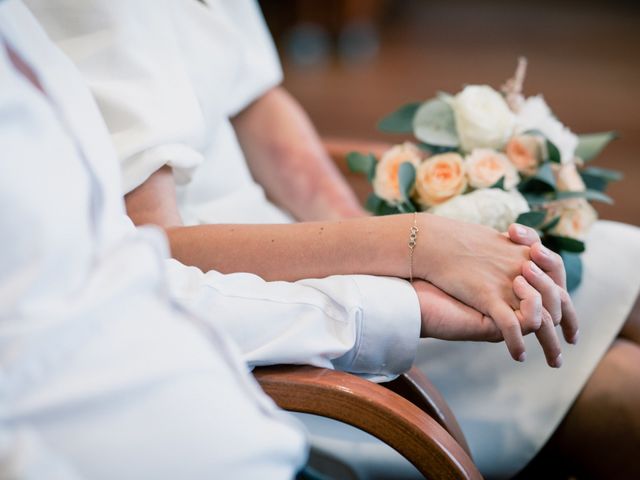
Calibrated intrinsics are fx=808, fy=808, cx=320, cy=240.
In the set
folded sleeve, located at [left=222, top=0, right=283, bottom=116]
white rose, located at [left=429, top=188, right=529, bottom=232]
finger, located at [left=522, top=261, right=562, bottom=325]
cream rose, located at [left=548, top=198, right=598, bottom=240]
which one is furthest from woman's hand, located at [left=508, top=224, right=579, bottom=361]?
folded sleeve, located at [left=222, top=0, right=283, bottom=116]

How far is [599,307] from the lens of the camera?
1.30m

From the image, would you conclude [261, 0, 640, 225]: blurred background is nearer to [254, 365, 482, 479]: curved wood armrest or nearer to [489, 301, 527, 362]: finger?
[489, 301, 527, 362]: finger

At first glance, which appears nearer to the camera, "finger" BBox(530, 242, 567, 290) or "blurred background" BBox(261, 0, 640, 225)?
"finger" BBox(530, 242, 567, 290)

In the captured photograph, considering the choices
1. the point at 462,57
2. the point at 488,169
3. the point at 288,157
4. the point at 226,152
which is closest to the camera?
the point at 488,169

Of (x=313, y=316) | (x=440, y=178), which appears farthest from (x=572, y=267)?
(x=313, y=316)

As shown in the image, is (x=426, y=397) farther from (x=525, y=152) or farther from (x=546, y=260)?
(x=525, y=152)

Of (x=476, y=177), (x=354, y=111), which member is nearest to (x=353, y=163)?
(x=476, y=177)

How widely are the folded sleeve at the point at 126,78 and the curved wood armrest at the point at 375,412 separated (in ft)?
1.21

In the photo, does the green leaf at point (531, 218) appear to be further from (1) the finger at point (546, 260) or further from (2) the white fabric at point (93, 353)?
(2) the white fabric at point (93, 353)

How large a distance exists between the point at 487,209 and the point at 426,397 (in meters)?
0.29

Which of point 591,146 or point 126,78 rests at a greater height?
point 126,78

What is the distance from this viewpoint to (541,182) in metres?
1.29

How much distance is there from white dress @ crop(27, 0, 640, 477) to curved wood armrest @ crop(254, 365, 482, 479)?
370mm

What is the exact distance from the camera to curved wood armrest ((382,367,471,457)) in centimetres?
111
